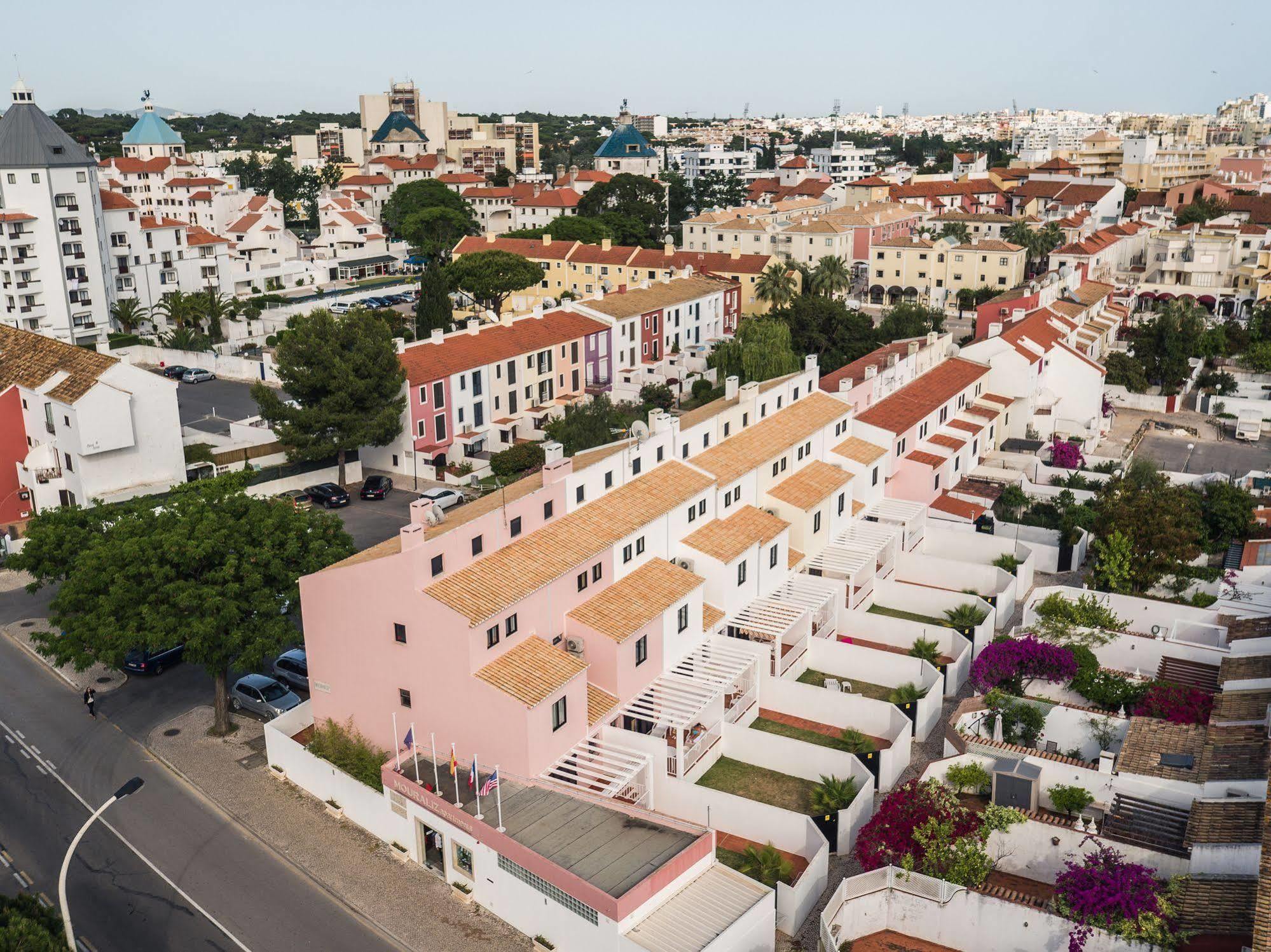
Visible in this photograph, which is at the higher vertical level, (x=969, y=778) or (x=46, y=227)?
(x=46, y=227)

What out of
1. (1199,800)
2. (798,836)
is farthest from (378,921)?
(1199,800)

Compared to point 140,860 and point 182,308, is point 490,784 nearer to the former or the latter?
point 140,860

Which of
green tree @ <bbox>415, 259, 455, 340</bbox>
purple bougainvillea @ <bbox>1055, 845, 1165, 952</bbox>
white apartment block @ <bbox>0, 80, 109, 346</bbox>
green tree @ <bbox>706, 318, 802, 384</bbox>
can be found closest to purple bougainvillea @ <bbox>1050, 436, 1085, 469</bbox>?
green tree @ <bbox>706, 318, 802, 384</bbox>

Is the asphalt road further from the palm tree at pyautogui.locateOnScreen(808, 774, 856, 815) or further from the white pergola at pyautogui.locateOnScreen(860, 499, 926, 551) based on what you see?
the white pergola at pyautogui.locateOnScreen(860, 499, 926, 551)

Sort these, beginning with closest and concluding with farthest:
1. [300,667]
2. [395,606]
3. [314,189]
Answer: [395,606]
[300,667]
[314,189]

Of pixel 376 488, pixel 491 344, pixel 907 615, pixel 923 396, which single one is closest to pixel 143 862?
pixel 907 615

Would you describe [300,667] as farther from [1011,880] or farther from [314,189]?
[314,189]
